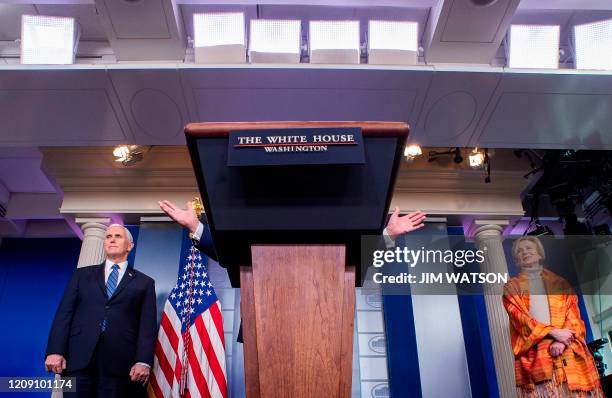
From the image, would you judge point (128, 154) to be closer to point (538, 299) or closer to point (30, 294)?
point (30, 294)

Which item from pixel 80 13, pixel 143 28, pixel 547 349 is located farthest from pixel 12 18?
pixel 547 349

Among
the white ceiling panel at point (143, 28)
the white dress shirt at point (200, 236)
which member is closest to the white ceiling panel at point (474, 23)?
the white ceiling panel at point (143, 28)

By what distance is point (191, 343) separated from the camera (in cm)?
308

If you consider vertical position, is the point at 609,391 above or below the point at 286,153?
below

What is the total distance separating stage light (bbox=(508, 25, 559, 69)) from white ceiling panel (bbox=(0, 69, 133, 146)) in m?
2.30

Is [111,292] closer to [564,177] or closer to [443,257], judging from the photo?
[443,257]

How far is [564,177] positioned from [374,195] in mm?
3499

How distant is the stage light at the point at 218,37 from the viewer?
282 centimetres

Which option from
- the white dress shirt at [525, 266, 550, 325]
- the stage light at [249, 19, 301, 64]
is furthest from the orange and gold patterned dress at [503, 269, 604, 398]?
the stage light at [249, 19, 301, 64]

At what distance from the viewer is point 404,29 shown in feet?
9.49

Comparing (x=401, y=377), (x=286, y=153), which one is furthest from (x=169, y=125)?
(x=286, y=153)

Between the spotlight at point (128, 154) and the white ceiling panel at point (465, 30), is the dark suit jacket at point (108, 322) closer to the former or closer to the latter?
the spotlight at point (128, 154)

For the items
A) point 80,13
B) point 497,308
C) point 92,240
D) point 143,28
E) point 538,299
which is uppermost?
point 80,13

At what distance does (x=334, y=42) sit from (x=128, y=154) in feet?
5.96
